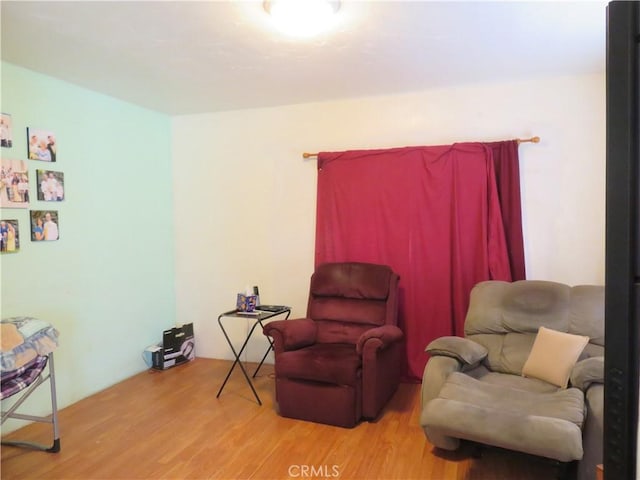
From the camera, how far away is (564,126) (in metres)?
3.24

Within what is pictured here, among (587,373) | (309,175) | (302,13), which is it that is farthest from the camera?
(309,175)

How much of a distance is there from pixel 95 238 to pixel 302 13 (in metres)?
2.39

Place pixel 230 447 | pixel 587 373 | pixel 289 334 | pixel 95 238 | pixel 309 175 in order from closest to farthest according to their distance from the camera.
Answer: pixel 587 373
pixel 230 447
pixel 289 334
pixel 95 238
pixel 309 175

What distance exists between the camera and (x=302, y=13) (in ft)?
6.91

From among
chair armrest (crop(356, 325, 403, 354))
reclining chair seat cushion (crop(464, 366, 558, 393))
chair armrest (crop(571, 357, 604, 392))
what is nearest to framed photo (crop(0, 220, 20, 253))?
chair armrest (crop(356, 325, 403, 354))

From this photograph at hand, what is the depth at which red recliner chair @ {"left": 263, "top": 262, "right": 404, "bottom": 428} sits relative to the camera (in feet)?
9.16

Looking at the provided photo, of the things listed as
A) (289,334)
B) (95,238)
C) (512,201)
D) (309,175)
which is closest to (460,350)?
(289,334)

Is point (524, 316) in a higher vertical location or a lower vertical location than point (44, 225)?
lower

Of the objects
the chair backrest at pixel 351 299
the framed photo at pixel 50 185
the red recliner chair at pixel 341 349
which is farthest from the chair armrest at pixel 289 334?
the framed photo at pixel 50 185

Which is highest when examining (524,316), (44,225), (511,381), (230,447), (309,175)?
(309,175)

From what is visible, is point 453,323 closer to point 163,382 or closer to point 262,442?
point 262,442

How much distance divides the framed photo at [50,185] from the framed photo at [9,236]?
0.28 meters

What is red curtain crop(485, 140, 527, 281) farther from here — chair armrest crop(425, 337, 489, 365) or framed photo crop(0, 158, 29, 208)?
framed photo crop(0, 158, 29, 208)

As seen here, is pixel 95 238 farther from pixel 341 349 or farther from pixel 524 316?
pixel 524 316
